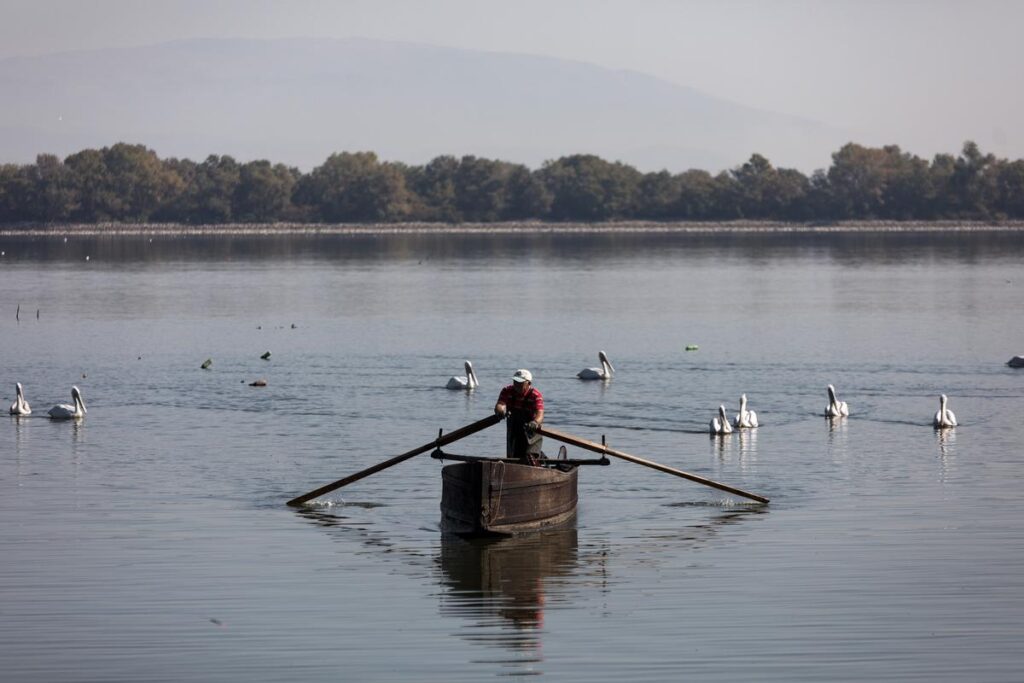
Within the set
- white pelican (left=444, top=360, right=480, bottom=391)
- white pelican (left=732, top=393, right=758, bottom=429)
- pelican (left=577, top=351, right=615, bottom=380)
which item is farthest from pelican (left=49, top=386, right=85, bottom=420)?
white pelican (left=732, top=393, right=758, bottom=429)

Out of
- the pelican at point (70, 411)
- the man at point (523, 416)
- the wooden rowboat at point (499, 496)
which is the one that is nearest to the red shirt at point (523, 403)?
the man at point (523, 416)

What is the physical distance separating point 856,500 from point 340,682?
15.9 meters

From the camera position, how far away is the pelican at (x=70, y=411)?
45.7m

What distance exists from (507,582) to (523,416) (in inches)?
160

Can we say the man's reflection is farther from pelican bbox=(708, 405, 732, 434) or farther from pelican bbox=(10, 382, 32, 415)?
pelican bbox=(10, 382, 32, 415)

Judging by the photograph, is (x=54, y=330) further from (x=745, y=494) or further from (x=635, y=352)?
(x=745, y=494)

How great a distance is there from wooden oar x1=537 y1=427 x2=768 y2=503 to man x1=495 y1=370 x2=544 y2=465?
0.82 feet

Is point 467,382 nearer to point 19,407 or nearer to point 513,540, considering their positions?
point 19,407

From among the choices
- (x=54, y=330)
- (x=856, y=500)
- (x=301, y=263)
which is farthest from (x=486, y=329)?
(x=301, y=263)

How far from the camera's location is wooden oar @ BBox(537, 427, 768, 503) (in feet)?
103

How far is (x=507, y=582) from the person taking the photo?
27.5 meters

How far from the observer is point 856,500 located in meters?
34.0

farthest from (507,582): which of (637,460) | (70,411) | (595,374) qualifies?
(595,374)

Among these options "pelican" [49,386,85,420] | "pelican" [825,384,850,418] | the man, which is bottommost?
"pelican" [49,386,85,420]
